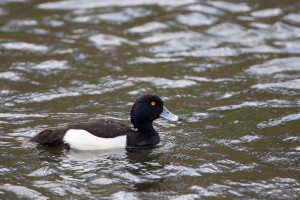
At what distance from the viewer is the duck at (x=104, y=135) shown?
11164 millimetres

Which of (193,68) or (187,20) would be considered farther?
(187,20)

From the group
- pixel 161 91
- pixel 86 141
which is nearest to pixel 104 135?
pixel 86 141

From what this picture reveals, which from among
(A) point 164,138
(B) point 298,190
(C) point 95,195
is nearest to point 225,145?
(A) point 164,138

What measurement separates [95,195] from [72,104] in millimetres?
4807

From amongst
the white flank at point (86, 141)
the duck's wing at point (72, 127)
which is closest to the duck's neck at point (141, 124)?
the duck's wing at point (72, 127)

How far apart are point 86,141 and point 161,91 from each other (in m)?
3.82

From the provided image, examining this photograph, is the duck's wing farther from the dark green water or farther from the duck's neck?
the duck's neck

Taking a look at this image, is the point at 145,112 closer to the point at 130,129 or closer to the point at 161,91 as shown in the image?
the point at 130,129

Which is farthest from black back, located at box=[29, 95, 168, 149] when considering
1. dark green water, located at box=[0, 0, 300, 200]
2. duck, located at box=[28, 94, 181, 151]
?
dark green water, located at box=[0, 0, 300, 200]

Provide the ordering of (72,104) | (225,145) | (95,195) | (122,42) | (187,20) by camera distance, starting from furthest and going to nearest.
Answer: (187,20) < (122,42) < (72,104) < (225,145) < (95,195)

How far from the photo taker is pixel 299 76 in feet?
50.1

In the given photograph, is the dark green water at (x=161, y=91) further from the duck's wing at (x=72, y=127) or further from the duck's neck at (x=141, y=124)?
the duck's neck at (x=141, y=124)

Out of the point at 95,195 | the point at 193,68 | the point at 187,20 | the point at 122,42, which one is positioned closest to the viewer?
the point at 95,195

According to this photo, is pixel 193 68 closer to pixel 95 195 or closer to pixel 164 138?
pixel 164 138
